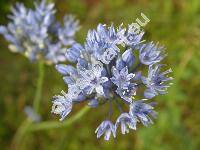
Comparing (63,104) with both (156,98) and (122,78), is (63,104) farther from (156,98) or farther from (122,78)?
(156,98)

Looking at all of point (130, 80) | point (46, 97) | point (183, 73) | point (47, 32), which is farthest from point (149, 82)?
point (46, 97)

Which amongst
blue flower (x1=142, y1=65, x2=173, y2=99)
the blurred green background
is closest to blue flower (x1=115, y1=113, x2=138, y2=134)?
blue flower (x1=142, y1=65, x2=173, y2=99)

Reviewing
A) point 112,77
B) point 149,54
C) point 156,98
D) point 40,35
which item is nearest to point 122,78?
point 112,77

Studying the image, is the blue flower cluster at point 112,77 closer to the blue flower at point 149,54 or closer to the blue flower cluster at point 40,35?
the blue flower at point 149,54

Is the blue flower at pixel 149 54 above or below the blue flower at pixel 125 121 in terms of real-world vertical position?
above

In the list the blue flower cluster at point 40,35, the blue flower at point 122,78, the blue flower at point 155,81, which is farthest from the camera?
the blue flower cluster at point 40,35

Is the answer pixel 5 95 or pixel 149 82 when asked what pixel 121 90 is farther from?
pixel 5 95

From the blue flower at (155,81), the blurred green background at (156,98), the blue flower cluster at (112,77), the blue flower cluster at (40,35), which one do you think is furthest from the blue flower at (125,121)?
the blurred green background at (156,98)
